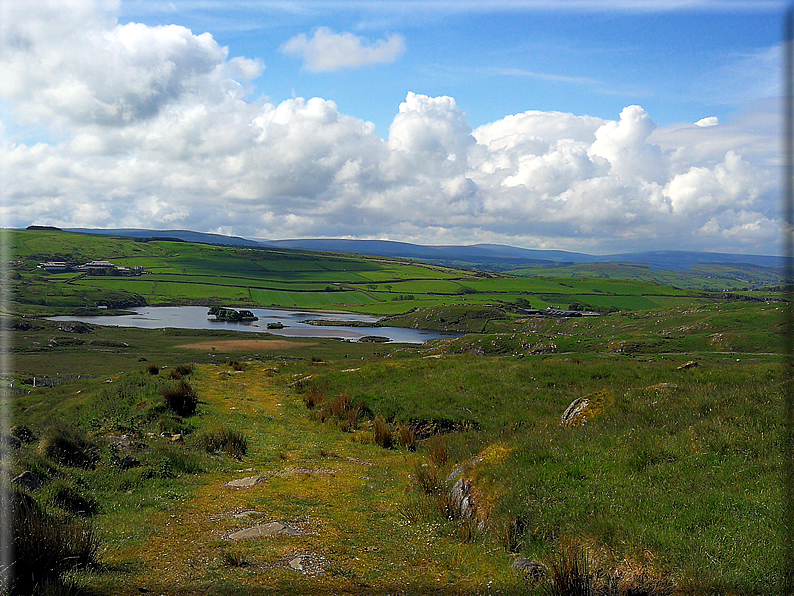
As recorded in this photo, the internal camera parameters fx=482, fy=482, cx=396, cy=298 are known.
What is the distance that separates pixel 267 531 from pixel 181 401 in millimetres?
13323

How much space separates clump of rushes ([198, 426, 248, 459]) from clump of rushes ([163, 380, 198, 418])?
4.30 m

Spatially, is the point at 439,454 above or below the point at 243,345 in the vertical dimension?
above

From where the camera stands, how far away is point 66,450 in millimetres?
11969

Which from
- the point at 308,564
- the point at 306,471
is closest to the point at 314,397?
the point at 306,471

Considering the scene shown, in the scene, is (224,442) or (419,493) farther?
(224,442)

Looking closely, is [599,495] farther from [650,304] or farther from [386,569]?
[650,304]

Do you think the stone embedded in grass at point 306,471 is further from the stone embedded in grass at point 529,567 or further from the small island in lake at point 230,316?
the small island in lake at point 230,316

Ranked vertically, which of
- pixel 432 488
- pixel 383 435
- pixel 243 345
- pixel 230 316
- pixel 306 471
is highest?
pixel 432 488

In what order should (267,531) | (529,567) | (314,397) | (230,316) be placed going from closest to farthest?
(529,567)
(267,531)
(314,397)
(230,316)

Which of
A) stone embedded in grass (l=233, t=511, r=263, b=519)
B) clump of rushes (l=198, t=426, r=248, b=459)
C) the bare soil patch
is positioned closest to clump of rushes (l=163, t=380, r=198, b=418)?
Answer: clump of rushes (l=198, t=426, r=248, b=459)

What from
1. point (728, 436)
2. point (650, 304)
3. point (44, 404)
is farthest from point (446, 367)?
point (650, 304)

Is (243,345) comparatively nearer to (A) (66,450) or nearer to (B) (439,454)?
(A) (66,450)

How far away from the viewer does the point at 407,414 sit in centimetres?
1917

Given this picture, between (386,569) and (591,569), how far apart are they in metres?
3.08
